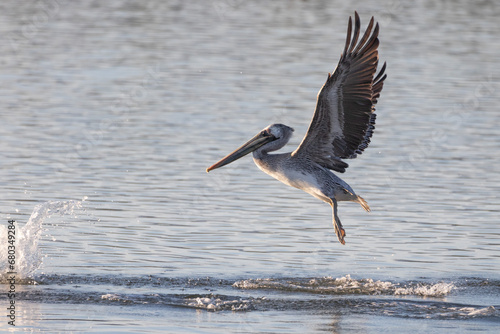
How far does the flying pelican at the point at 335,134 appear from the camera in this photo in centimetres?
958

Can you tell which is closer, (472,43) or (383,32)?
(472,43)

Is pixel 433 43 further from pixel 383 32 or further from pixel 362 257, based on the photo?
pixel 362 257

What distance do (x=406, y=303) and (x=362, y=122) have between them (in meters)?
1.77

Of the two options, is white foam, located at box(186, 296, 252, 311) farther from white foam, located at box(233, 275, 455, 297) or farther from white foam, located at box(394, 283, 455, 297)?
white foam, located at box(394, 283, 455, 297)

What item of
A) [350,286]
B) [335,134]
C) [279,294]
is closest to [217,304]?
[279,294]

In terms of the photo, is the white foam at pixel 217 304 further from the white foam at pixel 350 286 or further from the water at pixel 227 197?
the white foam at pixel 350 286

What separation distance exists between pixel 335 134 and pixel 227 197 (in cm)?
303

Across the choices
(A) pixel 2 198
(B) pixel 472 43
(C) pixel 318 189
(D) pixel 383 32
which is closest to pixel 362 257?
(C) pixel 318 189

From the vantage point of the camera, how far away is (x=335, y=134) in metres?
10.1

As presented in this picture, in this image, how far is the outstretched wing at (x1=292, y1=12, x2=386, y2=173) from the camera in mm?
9547

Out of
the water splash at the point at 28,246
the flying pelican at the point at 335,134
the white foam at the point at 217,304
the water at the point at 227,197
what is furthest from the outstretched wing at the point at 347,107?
the water splash at the point at 28,246

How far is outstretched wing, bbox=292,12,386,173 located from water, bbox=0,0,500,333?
3.68ft

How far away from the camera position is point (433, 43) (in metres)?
26.5

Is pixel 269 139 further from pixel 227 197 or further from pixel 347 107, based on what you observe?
pixel 227 197
